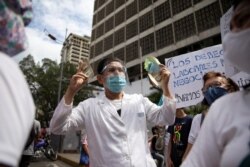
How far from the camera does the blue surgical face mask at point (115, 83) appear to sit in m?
2.54

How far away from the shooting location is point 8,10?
0.87m

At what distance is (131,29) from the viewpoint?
33.6 meters

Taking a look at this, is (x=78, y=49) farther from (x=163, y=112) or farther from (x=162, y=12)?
(x=163, y=112)

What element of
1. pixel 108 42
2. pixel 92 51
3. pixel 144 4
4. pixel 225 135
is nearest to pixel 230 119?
pixel 225 135

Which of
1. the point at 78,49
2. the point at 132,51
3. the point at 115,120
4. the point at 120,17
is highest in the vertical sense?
the point at 120,17

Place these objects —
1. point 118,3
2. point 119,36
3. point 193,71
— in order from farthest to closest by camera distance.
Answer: point 118,3
point 119,36
point 193,71

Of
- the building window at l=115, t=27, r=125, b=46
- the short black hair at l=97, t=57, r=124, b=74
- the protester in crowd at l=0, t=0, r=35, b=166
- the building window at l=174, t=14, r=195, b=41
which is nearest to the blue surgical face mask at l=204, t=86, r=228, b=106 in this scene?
the short black hair at l=97, t=57, r=124, b=74

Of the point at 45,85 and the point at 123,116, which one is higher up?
the point at 45,85

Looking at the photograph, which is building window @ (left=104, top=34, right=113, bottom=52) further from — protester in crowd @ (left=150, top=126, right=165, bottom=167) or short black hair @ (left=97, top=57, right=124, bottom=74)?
short black hair @ (left=97, top=57, right=124, bottom=74)

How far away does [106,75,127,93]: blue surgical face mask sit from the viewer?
2.54 m

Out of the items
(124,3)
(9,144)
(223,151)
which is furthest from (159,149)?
(124,3)

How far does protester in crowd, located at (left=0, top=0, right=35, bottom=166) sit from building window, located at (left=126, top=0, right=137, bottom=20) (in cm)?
3376

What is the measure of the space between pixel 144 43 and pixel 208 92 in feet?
93.9

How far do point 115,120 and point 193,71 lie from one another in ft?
6.85
